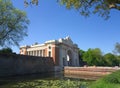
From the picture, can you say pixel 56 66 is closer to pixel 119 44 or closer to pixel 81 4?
pixel 119 44

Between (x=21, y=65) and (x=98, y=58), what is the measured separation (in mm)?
37078

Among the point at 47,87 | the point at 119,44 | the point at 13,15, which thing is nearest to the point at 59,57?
the point at 119,44

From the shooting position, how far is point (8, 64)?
142ft

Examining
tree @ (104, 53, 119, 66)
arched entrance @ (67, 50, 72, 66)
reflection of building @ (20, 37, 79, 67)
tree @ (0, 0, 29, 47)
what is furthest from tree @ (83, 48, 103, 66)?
tree @ (0, 0, 29, 47)

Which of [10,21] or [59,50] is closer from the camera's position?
[10,21]

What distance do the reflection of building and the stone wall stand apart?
23.2 ft

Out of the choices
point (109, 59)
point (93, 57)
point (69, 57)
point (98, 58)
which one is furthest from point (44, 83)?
point (109, 59)

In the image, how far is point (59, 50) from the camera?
68.4m

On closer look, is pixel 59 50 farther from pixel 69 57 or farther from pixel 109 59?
pixel 109 59

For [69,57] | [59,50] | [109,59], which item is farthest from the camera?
[109,59]

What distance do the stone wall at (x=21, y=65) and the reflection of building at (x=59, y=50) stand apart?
279 inches

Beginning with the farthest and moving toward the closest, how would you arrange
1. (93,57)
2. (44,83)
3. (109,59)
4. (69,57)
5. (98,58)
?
(109,59) → (69,57) → (98,58) → (93,57) → (44,83)

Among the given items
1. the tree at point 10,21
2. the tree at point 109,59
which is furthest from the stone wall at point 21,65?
the tree at point 109,59

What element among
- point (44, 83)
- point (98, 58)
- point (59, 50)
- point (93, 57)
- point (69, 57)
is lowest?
point (44, 83)
